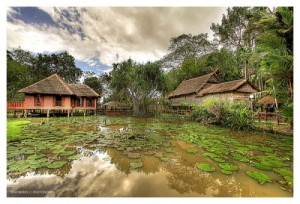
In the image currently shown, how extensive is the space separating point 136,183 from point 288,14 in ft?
17.0

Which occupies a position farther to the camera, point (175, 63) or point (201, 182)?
point (175, 63)

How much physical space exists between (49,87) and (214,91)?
709 inches

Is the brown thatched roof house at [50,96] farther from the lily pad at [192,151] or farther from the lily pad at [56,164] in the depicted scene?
the lily pad at [192,151]

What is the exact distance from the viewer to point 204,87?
2170 centimetres

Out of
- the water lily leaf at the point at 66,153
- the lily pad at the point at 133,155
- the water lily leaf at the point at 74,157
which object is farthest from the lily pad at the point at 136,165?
the water lily leaf at the point at 66,153

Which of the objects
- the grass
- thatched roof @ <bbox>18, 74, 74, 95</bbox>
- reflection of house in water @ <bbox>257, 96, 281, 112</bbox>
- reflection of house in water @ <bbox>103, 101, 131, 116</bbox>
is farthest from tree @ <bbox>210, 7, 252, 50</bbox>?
the grass

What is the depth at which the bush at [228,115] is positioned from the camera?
10.4 metres

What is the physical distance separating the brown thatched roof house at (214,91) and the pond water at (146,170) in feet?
35.1

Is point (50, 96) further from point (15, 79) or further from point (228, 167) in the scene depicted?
point (228, 167)

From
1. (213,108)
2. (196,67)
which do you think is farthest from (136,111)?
(196,67)

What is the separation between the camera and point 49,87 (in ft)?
60.1

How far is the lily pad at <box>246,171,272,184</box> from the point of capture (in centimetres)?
371

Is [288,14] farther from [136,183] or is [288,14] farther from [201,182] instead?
[136,183]
